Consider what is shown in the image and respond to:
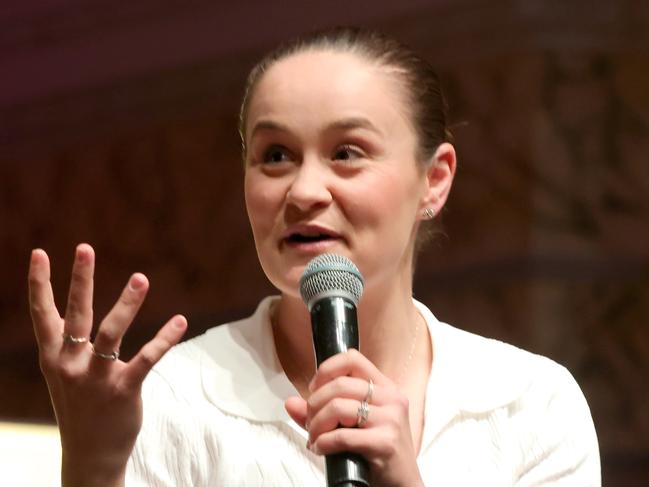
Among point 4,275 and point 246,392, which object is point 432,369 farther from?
point 4,275

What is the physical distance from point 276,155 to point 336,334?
15.7 inches

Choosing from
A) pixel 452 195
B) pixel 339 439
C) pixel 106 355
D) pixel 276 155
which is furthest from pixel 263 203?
pixel 452 195

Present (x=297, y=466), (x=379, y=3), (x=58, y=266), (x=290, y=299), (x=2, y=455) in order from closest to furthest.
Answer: (x=297, y=466)
(x=290, y=299)
(x=2, y=455)
(x=379, y=3)
(x=58, y=266)

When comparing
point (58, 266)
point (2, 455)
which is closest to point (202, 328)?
point (58, 266)

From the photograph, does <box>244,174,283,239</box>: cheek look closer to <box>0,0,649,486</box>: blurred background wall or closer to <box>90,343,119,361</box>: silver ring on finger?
<box>90,343,119,361</box>: silver ring on finger

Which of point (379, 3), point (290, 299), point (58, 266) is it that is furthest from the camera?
point (58, 266)

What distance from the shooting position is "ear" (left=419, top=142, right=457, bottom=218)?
186cm

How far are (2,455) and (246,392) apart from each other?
38 cm

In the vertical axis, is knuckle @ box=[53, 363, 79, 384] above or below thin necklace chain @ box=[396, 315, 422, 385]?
below

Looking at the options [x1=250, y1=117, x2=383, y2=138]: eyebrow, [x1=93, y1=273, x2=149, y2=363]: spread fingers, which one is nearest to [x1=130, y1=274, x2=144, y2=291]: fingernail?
[x1=93, y1=273, x2=149, y2=363]: spread fingers

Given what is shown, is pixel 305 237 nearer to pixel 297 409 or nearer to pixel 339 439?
pixel 297 409

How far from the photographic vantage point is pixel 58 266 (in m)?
3.48

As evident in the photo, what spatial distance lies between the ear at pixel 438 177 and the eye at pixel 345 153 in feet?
0.56

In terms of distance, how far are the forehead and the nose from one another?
50 millimetres
